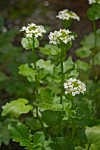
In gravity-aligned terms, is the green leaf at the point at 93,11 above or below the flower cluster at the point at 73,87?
above

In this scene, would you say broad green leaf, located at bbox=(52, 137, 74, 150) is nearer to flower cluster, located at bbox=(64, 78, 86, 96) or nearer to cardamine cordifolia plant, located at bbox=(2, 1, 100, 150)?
cardamine cordifolia plant, located at bbox=(2, 1, 100, 150)

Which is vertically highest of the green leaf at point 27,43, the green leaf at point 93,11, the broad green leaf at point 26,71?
the green leaf at point 93,11

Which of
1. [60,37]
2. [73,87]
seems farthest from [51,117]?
[60,37]

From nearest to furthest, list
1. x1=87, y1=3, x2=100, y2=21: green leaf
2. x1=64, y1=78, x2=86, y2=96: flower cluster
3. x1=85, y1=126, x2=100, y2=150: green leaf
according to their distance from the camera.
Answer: x1=64, y1=78, x2=86, y2=96: flower cluster
x1=85, y1=126, x2=100, y2=150: green leaf
x1=87, y1=3, x2=100, y2=21: green leaf

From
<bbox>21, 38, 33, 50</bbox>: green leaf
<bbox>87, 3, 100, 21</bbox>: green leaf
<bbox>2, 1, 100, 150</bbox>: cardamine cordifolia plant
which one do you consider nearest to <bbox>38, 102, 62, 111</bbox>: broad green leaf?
<bbox>2, 1, 100, 150</bbox>: cardamine cordifolia plant

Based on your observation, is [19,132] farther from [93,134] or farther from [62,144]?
[93,134]

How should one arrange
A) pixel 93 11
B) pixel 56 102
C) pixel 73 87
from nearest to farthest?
pixel 73 87
pixel 56 102
pixel 93 11

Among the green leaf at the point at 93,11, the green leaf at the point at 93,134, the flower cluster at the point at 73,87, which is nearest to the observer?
the flower cluster at the point at 73,87

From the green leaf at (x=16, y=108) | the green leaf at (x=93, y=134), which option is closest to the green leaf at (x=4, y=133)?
the green leaf at (x=16, y=108)

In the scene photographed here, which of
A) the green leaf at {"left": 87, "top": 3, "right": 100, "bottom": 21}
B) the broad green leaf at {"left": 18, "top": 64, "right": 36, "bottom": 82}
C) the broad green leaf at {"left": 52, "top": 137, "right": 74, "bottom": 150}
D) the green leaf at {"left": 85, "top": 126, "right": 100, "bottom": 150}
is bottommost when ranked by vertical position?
the broad green leaf at {"left": 52, "top": 137, "right": 74, "bottom": 150}

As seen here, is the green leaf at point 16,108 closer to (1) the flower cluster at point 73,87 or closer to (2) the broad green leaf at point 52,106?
(2) the broad green leaf at point 52,106

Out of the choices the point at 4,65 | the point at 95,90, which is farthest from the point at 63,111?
the point at 4,65
